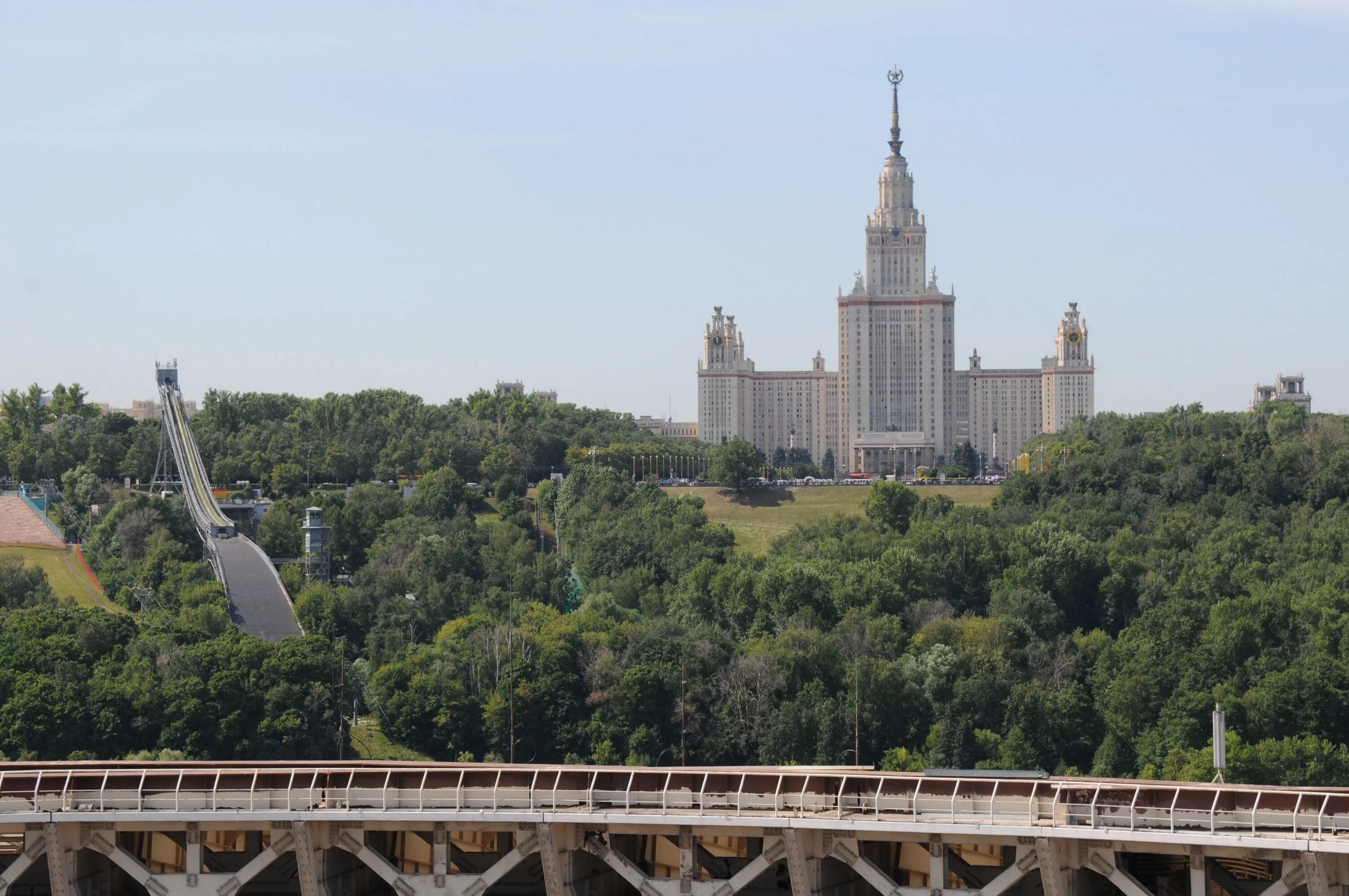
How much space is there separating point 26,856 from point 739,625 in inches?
2482

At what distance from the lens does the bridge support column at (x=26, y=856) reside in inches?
1385

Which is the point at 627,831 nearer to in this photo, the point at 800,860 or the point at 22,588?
the point at 800,860

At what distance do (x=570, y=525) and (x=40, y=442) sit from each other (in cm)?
4540

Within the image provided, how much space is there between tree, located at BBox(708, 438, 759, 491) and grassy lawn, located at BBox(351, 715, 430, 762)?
76002mm

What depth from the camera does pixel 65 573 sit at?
11206 centimetres

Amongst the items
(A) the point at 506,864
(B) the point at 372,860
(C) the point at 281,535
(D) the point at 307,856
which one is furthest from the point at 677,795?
(C) the point at 281,535

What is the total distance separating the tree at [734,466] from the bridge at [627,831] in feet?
386

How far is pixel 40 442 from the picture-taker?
153375mm

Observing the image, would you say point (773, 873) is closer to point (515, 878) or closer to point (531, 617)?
point (515, 878)

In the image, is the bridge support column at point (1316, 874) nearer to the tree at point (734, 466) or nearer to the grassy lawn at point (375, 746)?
the grassy lawn at point (375, 746)

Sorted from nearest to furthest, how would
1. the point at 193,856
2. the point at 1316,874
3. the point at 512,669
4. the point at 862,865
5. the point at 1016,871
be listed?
the point at 1316,874
the point at 1016,871
the point at 862,865
the point at 193,856
the point at 512,669

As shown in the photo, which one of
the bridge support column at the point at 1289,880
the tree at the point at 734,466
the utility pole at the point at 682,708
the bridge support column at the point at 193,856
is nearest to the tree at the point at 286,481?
the tree at the point at 734,466

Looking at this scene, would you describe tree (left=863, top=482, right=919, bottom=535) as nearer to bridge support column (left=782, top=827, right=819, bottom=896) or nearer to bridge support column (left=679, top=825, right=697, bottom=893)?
bridge support column (left=679, top=825, right=697, bottom=893)

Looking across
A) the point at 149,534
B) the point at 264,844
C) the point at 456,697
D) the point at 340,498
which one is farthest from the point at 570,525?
the point at 264,844
